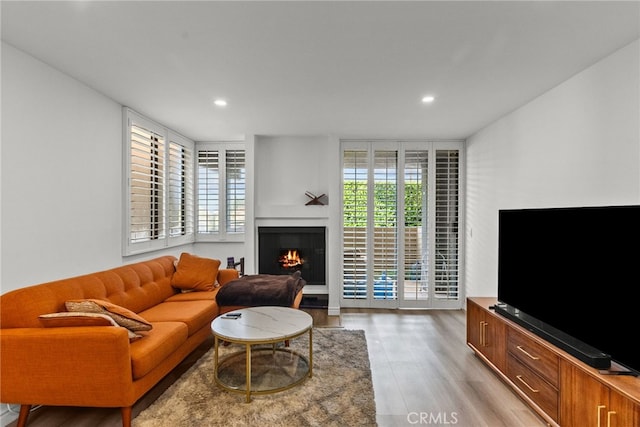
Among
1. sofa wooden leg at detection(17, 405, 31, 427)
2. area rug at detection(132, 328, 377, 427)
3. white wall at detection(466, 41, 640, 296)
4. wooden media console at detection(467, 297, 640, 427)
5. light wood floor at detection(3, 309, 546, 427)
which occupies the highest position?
white wall at detection(466, 41, 640, 296)

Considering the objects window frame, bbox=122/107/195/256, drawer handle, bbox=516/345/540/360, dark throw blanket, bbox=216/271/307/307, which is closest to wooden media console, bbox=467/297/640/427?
drawer handle, bbox=516/345/540/360

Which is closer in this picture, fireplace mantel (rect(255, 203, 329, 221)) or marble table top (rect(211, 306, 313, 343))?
marble table top (rect(211, 306, 313, 343))

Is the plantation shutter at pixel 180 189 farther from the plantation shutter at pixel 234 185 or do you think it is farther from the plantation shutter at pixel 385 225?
the plantation shutter at pixel 385 225

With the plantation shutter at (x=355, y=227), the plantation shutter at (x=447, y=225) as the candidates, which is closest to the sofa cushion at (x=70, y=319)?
the plantation shutter at (x=355, y=227)

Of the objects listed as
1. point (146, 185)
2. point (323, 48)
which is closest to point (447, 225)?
point (323, 48)

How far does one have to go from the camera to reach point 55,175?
8.31 feet

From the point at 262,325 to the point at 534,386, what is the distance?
79.7 inches

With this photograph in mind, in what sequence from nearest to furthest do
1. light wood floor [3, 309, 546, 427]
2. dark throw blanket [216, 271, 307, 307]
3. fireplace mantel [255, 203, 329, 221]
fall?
1. light wood floor [3, 309, 546, 427]
2. dark throw blanket [216, 271, 307, 307]
3. fireplace mantel [255, 203, 329, 221]

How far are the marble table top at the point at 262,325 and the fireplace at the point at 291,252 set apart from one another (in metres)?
1.71

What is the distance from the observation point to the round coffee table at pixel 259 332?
2.31 m

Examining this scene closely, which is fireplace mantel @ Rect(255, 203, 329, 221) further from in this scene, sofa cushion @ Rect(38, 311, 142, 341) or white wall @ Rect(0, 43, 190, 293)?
sofa cushion @ Rect(38, 311, 142, 341)

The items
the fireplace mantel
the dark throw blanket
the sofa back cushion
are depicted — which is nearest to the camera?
the sofa back cushion

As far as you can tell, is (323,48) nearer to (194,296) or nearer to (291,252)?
(194,296)

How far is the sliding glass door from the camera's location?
469 cm
